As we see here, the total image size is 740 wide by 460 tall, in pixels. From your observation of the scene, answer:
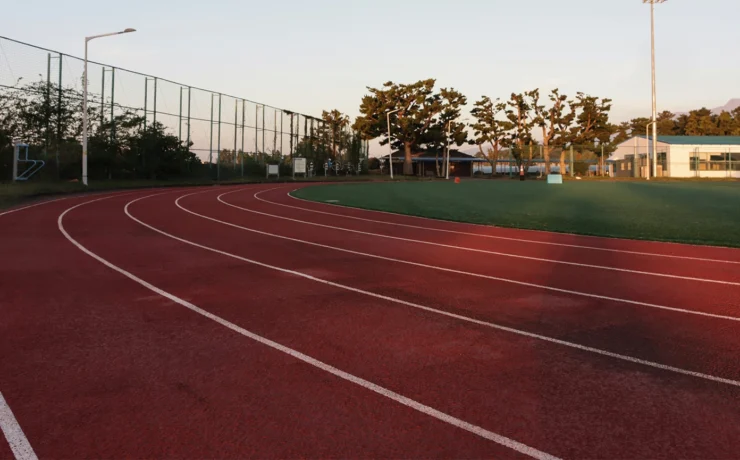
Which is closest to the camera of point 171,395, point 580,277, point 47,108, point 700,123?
point 171,395

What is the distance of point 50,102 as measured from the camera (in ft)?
106

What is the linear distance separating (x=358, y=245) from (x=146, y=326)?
261 inches

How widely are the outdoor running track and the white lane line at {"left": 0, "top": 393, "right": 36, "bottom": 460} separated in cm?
1

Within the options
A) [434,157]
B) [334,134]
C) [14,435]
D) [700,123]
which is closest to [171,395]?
[14,435]

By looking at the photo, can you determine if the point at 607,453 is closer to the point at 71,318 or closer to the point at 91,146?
the point at 71,318

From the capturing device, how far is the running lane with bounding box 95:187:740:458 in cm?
351

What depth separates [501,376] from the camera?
178 inches

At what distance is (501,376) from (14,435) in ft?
10.7

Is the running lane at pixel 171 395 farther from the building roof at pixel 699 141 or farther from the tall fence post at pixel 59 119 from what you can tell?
the building roof at pixel 699 141

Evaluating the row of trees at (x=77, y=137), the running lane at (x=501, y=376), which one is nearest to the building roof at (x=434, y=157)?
the row of trees at (x=77, y=137)

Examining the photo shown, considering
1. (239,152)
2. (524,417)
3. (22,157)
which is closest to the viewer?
(524,417)

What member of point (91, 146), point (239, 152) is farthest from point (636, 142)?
point (91, 146)

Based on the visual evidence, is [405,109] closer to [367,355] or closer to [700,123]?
[700,123]

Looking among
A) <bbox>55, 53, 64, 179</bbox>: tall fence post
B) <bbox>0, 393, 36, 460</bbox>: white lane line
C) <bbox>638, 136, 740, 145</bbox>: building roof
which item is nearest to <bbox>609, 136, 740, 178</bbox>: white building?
<bbox>638, 136, 740, 145</bbox>: building roof
